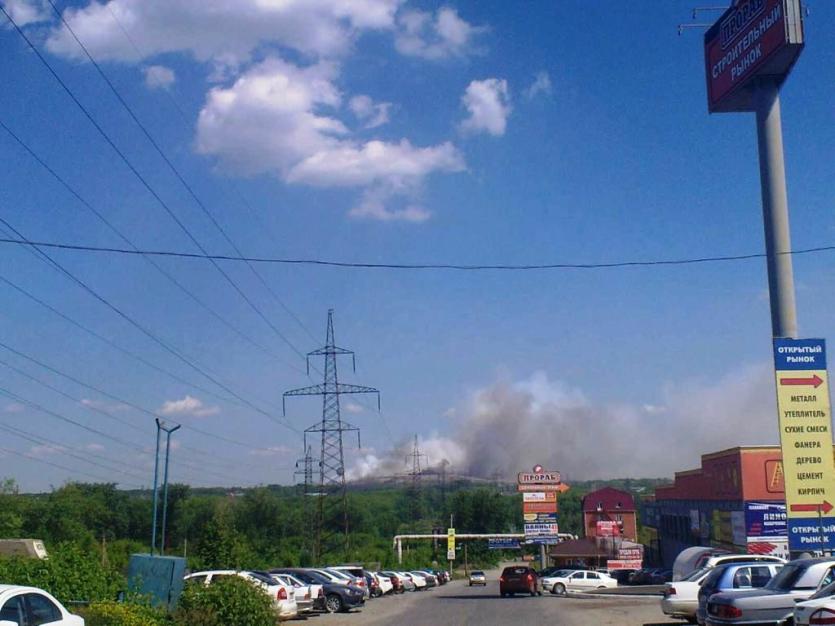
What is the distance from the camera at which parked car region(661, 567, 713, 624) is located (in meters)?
24.2

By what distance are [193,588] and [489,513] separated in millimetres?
136116

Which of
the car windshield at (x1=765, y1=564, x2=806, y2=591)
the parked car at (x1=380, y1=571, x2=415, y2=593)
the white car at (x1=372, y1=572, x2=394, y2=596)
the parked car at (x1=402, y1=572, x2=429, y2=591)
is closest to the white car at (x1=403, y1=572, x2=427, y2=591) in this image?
the parked car at (x1=402, y1=572, x2=429, y2=591)

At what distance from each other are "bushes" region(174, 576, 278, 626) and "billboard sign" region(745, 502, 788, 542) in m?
37.9

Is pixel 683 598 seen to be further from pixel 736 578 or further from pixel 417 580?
pixel 417 580

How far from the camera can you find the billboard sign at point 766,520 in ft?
166

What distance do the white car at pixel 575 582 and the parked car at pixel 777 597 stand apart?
3475 cm

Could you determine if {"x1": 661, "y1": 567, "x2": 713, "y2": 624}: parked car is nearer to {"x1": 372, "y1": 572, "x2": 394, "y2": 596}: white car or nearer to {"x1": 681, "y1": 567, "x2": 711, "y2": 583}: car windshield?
{"x1": 681, "y1": 567, "x2": 711, "y2": 583}: car windshield

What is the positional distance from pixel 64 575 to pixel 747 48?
88.9ft

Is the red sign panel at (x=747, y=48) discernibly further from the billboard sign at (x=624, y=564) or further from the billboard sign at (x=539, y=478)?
the billboard sign at (x=624, y=564)

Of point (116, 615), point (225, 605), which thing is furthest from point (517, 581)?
point (116, 615)

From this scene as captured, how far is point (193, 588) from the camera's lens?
19.0 m

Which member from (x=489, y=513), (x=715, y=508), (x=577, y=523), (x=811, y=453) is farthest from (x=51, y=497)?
(x=577, y=523)

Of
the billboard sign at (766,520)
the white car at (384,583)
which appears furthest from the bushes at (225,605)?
the billboard sign at (766,520)

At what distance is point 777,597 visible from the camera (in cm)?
1734
